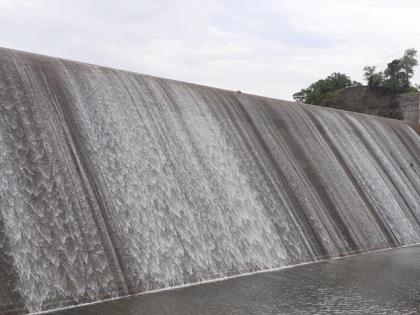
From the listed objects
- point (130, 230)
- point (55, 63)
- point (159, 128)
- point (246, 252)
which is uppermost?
point (55, 63)

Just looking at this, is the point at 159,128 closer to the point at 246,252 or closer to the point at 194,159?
the point at 194,159

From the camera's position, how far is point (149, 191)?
9805 mm

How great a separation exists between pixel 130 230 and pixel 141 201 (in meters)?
0.82

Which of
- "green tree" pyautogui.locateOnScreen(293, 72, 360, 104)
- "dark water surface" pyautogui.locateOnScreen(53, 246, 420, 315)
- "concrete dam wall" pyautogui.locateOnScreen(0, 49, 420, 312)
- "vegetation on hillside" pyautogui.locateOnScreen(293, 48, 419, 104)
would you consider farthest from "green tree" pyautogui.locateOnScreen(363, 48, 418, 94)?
"dark water surface" pyautogui.locateOnScreen(53, 246, 420, 315)

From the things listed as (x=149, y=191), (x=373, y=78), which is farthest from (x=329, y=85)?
(x=149, y=191)

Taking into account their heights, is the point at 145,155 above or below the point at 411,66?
below

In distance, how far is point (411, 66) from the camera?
112ft

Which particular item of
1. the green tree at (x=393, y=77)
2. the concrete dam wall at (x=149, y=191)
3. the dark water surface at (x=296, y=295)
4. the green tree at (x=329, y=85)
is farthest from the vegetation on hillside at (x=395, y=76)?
the dark water surface at (x=296, y=295)

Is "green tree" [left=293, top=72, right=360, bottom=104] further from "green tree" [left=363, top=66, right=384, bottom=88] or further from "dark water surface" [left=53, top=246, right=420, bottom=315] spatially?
"dark water surface" [left=53, top=246, right=420, bottom=315]

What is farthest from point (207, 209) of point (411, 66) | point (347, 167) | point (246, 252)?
point (411, 66)

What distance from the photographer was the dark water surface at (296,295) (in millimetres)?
7074

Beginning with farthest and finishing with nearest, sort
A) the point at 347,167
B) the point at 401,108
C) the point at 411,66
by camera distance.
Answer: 1. the point at 411,66
2. the point at 401,108
3. the point at 347,167

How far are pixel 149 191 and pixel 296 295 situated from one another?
11.2ft

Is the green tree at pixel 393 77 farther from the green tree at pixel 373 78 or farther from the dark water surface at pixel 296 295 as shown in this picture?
the dark water surface at pixel 296 295
